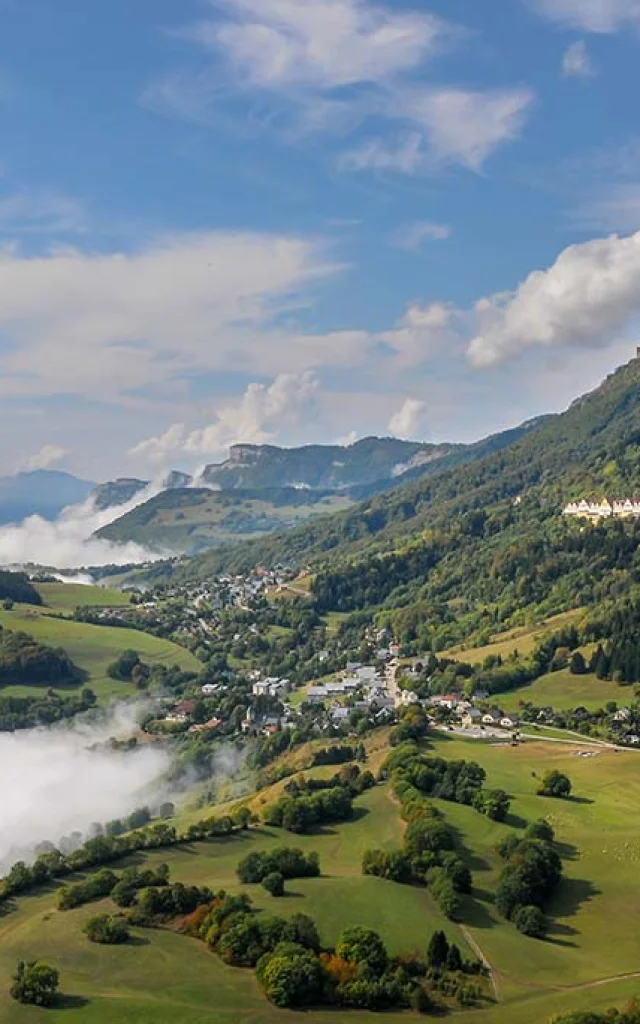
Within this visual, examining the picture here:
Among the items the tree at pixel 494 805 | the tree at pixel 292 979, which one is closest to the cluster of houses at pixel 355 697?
the tree at pixel 494 805

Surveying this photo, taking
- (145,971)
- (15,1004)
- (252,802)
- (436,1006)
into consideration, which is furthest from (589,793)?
(15,1004)

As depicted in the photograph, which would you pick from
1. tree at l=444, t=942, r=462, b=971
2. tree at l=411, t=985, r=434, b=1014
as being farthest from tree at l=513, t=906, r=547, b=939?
tree at l=411, t=985, r=434, b=1014

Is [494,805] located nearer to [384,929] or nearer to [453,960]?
[384,929]

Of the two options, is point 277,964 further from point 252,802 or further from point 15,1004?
point 252,802

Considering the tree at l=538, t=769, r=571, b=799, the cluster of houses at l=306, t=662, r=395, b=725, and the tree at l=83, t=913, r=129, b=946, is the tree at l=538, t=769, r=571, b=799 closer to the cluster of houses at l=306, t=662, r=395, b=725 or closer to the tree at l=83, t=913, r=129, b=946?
the cluster of houses at l=306, t=662, r=395, b=725

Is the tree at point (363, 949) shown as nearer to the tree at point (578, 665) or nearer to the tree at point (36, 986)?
the tree at point (36, 986)
